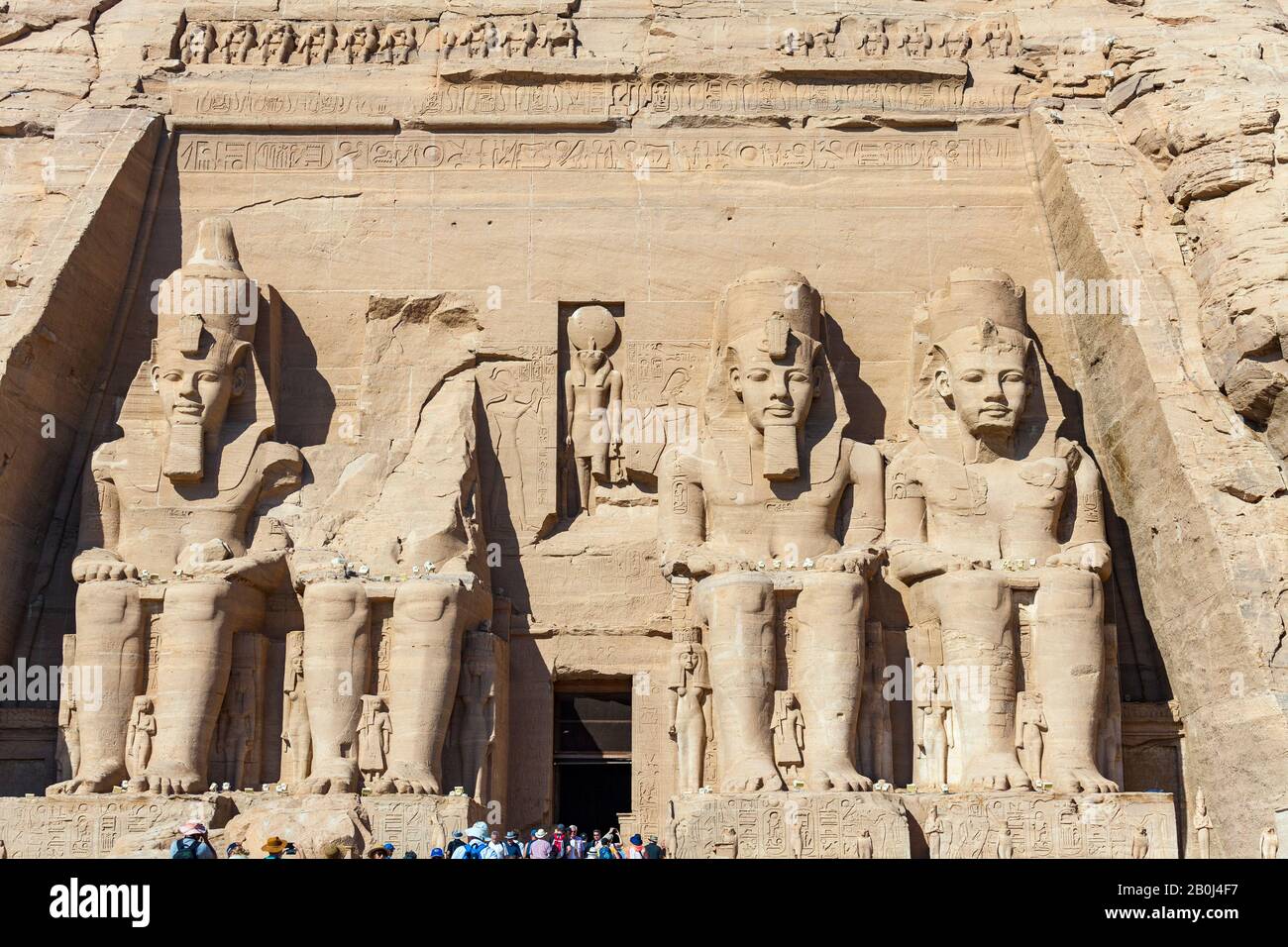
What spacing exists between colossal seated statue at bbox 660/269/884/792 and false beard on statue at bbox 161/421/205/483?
2993mm

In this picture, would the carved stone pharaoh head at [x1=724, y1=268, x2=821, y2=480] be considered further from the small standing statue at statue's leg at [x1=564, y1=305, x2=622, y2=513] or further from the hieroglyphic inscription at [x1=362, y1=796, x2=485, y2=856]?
the hieroglyphic inscription at [x1=362, y1=796, x2=485, y2=856]

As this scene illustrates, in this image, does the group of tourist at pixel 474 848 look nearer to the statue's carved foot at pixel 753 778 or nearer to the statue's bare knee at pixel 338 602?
the statue's carved foot at pixel 753 778

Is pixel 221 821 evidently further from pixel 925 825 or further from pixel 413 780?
pixel 925 825

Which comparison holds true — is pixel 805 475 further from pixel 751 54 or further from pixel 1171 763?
pixel 751 54

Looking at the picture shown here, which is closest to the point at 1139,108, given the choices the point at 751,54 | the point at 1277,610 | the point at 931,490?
the point at 751,54

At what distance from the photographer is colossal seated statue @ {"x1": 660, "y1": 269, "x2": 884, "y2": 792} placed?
1127cm

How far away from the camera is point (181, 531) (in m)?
12.2

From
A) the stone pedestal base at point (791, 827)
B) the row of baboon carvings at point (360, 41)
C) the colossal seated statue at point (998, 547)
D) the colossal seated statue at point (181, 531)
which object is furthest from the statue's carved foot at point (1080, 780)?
the row of baboon carvings at point (360, 41)

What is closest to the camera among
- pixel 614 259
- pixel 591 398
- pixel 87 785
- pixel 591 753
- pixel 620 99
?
pixel 87 785

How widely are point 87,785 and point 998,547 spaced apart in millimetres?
5678

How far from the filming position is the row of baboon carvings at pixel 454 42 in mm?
14508

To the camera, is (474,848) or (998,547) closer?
(474,848)

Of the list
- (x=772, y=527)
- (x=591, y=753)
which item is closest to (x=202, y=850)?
(x=591, y=753)

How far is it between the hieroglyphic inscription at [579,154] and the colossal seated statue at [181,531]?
109 cm
